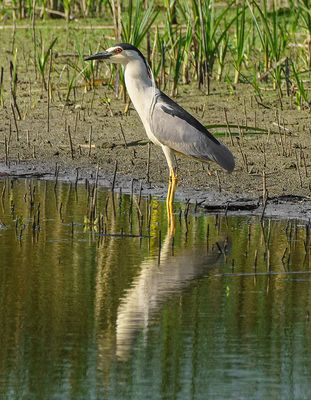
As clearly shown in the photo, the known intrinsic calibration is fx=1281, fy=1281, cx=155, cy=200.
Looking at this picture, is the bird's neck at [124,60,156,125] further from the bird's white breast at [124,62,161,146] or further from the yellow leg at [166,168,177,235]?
the yellow leg at [166,168,177,235]

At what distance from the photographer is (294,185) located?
9.25 metres

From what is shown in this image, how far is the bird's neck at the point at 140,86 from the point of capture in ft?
30.9

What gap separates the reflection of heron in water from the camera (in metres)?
5.68

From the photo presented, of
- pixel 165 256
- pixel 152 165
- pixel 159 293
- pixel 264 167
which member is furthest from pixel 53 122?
pixel 159 293

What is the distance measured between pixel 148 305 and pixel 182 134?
324 cm

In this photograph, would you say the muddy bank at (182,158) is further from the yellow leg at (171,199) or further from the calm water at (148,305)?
the calm water at (148,305)

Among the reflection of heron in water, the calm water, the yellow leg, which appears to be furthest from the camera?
the yellow leg

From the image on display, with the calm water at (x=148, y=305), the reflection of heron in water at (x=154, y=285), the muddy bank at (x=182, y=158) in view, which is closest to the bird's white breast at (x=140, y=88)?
the muddy bank at (x=182, y=158)

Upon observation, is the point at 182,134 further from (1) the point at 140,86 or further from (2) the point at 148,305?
(2) the point at 148,305

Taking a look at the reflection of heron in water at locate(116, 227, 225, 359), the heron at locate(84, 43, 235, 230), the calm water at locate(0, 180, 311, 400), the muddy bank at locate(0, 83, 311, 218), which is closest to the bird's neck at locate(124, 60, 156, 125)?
the heron at locate(84, 43, 235, 230)

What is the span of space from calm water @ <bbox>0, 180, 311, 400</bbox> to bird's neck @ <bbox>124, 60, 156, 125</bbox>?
1031 mm

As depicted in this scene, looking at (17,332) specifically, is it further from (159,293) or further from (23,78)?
(23,78)

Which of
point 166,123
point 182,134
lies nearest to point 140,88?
point 166,123

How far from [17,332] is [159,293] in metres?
1.02
